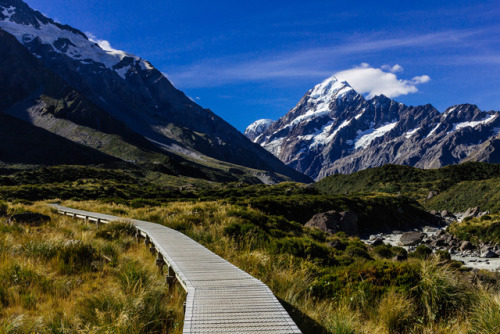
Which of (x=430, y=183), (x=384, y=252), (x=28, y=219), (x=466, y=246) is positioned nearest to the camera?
(x=28, y=219)

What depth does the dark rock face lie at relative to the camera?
3750 cm

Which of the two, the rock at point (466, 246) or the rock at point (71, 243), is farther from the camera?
the rock at point (466, 246)

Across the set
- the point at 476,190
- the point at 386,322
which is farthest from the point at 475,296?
the point at 476,190

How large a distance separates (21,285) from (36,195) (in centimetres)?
5344

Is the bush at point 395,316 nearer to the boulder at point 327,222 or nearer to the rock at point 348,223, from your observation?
the boulder at point 327,222

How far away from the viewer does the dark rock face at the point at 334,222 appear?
37.5 metres

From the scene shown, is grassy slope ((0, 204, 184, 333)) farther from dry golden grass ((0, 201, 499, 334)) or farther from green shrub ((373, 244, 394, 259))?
green shrub ((373, 244, 394, 259))

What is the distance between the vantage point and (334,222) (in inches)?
1526

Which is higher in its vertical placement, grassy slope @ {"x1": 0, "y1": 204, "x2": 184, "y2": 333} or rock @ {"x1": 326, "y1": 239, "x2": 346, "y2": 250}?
grassy slope @ {"x1": 0, "y1": 204, "x2": 184, "y2": 333}

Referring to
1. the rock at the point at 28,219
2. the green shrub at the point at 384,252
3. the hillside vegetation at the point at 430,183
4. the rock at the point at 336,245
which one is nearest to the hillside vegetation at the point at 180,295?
the rock at the point at 28,219

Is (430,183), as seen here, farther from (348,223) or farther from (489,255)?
(489,255)

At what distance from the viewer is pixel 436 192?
86.8 metres

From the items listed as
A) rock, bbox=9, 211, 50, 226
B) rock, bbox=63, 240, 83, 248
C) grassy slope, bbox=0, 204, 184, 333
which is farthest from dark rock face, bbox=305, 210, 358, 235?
grassy slope, bbox=0, 204, 184, 333

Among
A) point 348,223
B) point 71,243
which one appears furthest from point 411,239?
point 71,243
